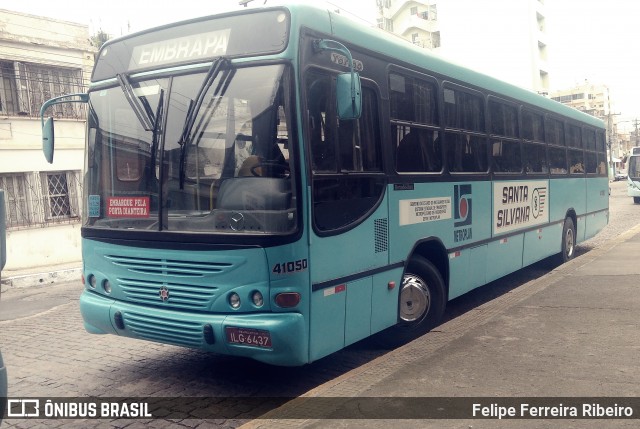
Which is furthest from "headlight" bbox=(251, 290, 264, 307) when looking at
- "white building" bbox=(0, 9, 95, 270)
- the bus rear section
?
the bus rear section

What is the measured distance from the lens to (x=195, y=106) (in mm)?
4621

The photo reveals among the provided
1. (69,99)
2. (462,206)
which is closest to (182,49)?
(69,99)

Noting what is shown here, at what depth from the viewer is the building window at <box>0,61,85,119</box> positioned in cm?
1566

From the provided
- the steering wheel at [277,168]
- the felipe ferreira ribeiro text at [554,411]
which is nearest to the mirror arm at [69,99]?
the steering wheel at [277,168]

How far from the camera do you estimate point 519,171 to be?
8.85 m

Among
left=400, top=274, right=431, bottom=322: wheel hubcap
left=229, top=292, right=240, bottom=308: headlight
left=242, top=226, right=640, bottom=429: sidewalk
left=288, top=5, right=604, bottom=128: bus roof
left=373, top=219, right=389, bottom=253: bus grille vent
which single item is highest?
left=288, top=5, right=604, bottom=128: bus roof

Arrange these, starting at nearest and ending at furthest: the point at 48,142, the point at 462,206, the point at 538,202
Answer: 1. the point at 48,142
2. the point at 462,206
3. the point at 538,202

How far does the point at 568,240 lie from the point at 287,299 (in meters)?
8.59

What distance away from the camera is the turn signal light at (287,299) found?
438cm

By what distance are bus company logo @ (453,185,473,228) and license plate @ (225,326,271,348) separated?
3.28 metres

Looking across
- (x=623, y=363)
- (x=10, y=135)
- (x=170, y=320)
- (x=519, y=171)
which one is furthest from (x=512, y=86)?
(x=10, y=135)

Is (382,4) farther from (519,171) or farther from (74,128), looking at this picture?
(519,171)

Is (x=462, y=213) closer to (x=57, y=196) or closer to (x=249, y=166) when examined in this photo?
(x=249, y=166)

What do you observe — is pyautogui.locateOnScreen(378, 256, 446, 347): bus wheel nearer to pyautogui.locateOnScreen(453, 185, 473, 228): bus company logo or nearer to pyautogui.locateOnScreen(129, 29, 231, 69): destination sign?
pyautogui.locateOnScreen(453, 185, 473, 228): bus company logo
